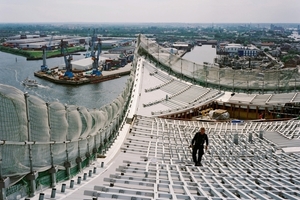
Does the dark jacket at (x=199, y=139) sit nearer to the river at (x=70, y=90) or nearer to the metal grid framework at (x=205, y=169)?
the metal grid framework at (x=205, y=169)

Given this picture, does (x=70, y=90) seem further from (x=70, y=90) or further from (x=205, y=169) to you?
(x=205, y=169)

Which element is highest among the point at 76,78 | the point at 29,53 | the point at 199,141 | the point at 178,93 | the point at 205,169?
the point at 199,141

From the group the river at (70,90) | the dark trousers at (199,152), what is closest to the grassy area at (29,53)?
the river at (70,90)

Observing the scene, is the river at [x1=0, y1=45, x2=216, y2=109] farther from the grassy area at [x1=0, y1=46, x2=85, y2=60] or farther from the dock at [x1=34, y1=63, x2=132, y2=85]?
the grassy area at [x1=0, y1=46, x2=85, y2=60]

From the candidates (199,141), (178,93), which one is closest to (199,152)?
(199,141)

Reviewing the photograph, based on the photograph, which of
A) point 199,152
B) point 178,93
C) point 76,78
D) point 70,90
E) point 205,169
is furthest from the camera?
point 76,78

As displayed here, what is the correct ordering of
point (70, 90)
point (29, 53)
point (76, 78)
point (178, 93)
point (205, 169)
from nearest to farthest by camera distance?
point (205, 169) → point (178, 93) → point (70, 90) → point (76, 78) → point (29, 53)

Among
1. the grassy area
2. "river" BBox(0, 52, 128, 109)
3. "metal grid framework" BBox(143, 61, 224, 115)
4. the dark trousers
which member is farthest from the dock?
the dark trousers

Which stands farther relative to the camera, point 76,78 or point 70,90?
point 76,78

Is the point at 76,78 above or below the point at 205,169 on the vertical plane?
below
